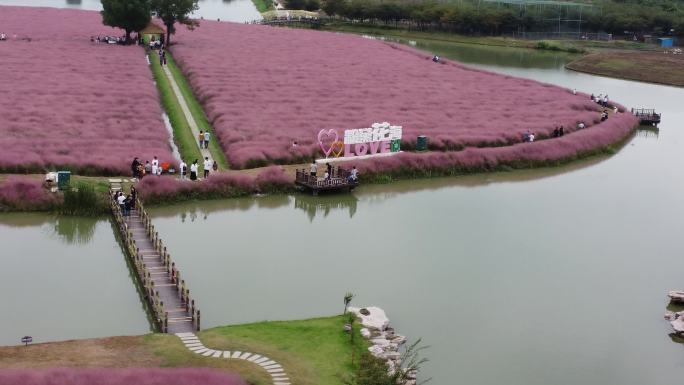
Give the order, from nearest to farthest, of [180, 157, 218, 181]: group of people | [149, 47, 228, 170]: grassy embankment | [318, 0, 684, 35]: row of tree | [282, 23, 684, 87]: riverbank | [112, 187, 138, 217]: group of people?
[112, 187, 138, 217]: group of people < [180, 157, 218, 181]: group of people < [149, 47, 228, 170]: grassy embankment < [282, 23, 684, 87]: riverbank < [318, 0, 684, 35]: row of tree

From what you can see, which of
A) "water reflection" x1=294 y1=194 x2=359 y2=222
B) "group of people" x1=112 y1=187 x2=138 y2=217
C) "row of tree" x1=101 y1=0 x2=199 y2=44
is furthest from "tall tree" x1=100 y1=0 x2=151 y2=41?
"group of people" x1=112 y1=187 x2=138 y2=217

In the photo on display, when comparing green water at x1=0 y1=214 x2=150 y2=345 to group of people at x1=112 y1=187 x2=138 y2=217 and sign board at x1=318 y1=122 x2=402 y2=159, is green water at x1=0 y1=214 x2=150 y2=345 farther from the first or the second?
sign board at x1=318 y1=122 x2=402 y2=159

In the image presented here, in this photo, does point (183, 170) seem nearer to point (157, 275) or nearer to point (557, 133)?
point (157, 275)

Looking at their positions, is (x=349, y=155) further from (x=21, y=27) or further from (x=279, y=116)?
(x=21, y=27)

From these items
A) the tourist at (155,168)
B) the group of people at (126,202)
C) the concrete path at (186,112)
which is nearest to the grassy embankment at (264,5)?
the concrete path at (186,112)

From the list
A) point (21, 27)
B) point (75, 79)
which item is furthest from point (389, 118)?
point (21, 27)

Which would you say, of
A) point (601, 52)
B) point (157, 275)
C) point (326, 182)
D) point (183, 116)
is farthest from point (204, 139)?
point (601, 52)

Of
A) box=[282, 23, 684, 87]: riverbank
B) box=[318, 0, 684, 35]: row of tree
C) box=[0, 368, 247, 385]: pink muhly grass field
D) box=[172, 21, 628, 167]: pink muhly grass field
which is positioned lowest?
box=[0, 368, 247, 385]: pink muhly grass field
